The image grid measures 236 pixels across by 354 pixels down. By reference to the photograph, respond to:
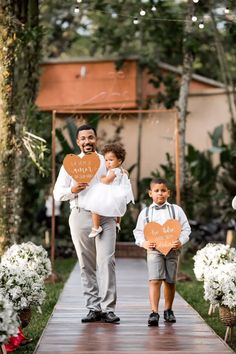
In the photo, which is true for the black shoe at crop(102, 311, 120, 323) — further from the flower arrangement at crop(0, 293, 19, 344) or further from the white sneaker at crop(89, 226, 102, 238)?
the flower arrangement at crop(0, 293, 19, 344)

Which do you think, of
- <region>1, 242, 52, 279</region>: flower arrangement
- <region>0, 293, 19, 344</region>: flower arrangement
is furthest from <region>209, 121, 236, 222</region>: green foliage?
<region>0, 293, 19, 344</region>: flower arrangement

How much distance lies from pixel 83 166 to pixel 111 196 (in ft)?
1.17

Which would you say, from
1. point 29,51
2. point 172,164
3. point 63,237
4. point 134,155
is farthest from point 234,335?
point 134,155

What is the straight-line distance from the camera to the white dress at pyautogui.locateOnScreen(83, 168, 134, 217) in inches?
340

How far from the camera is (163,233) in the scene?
8.67 m

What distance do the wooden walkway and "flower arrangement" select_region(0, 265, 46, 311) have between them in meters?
0.29

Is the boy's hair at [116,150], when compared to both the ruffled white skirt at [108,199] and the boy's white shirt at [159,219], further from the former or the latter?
the boy's white shirt at [159,219]

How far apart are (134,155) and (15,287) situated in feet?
46.0

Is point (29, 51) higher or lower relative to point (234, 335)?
higher

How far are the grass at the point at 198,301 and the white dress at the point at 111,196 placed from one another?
152cm

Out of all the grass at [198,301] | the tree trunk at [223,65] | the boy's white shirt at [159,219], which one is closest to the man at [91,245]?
the boy's white shirt at [159,219]

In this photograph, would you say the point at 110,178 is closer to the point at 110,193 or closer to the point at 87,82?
the point at 110,193

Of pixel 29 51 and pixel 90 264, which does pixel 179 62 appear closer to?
pixel 29 51

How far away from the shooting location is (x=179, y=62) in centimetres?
2509
